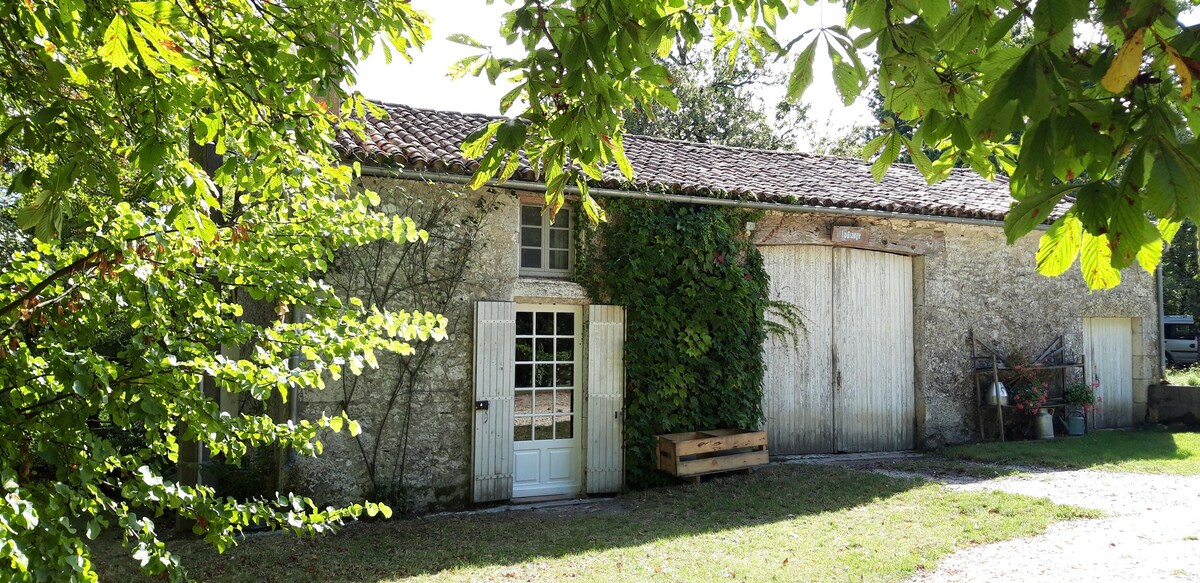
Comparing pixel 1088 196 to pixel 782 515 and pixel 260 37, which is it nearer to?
pixel 260 37

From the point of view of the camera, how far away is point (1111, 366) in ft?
37.8

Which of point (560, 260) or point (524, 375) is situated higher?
point (560, 260)

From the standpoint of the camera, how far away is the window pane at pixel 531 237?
26.4 ft

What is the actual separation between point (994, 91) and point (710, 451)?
7035 mm

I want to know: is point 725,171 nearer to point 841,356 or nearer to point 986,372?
point 841,356

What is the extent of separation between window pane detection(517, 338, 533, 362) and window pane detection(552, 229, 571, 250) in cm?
101

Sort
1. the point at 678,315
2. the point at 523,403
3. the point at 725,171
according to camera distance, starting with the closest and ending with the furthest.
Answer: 1. the point at 523,403
2. the point at 678,315
3. the point at 725,171

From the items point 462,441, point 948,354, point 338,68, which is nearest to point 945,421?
point 948,354

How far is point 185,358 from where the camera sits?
9.34 feet

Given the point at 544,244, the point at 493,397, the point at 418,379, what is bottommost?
the point at 493,397

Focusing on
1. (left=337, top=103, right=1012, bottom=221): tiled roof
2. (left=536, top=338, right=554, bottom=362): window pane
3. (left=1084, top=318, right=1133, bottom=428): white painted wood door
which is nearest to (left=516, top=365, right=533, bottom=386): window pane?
(left=536, top=338, right=554, bottom=362): window pane

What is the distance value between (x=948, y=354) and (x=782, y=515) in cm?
470

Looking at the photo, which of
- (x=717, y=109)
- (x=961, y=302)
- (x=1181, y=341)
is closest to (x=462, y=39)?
(x=961, y=302)

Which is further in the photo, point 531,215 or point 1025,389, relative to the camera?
point 1025,389
